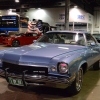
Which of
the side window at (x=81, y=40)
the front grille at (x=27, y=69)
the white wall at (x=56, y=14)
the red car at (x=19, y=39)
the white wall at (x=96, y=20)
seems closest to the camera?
the front grille at (x=27, y=69)

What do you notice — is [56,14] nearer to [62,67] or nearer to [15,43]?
[15,43]

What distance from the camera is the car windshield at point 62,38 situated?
17.8ft

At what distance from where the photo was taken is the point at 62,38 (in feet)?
18.4

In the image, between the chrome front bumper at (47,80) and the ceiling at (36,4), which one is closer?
the chrome front bumper at (47,80)

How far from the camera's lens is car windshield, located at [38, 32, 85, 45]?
5.42 metres

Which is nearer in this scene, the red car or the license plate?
the license plate

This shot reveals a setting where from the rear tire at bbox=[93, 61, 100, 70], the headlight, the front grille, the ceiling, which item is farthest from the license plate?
the ceiling

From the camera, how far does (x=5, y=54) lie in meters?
4.29

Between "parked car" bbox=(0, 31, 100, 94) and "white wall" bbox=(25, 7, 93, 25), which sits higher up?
"white wall" bbox=(25, 7, 93, 25)

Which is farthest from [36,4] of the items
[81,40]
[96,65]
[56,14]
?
[81,40]

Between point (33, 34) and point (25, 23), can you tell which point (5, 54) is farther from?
point (25, 23)

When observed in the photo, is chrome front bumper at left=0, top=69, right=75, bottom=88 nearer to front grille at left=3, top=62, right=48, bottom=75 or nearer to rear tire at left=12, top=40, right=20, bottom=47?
front grille at left=3, top=62, right=48, bottom=75

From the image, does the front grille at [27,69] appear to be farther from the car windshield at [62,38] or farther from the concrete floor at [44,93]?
the car windshield at [62,38]

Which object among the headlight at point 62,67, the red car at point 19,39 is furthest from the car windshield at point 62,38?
the red car at point 19,39
